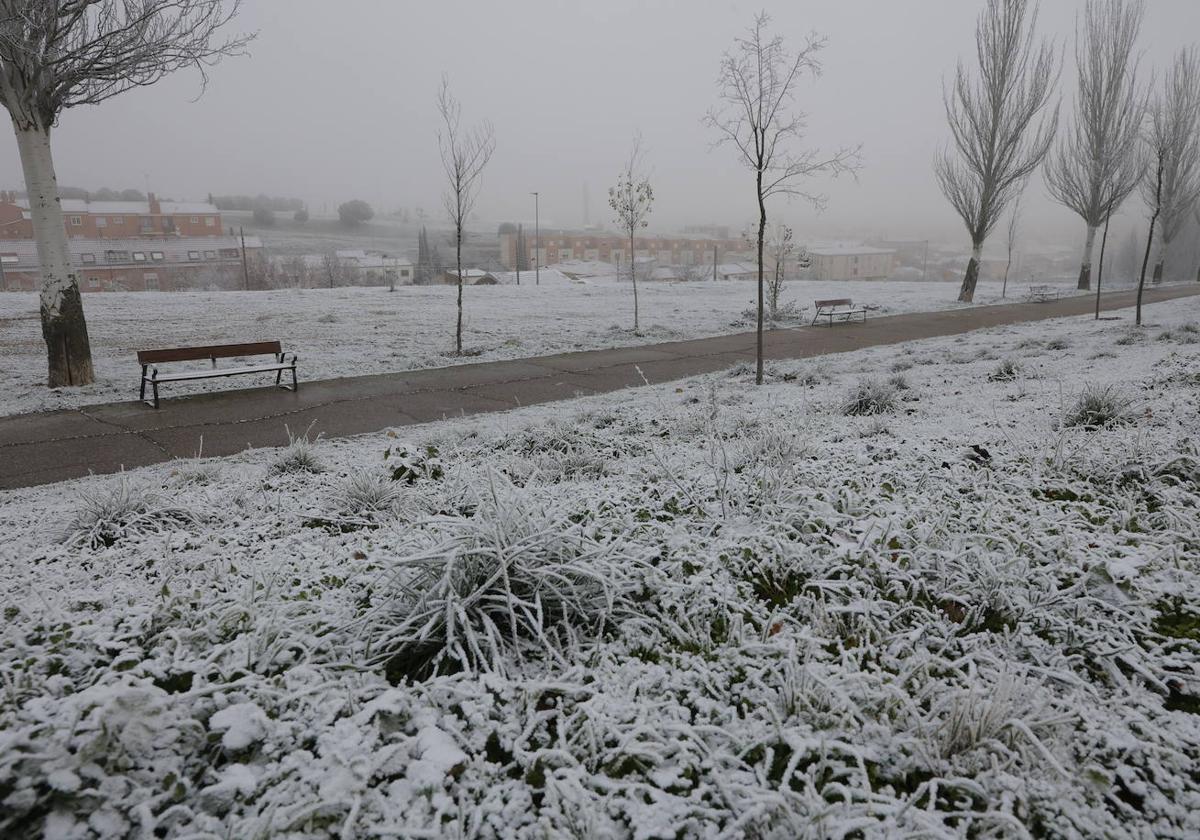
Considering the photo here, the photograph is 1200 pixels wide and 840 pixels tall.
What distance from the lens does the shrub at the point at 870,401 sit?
587cm

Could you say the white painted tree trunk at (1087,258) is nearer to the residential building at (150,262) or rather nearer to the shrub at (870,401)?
the shrub at (870,401)

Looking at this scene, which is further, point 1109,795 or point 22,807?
point 1109,795

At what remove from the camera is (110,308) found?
56.9 feet

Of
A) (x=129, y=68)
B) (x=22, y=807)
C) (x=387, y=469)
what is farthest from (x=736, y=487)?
(x=129, y=68)

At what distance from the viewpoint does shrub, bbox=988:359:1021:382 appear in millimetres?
7305

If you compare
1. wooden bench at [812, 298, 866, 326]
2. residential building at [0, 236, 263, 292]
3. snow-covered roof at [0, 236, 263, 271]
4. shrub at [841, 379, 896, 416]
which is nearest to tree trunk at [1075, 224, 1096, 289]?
wooden bench at [812, 298, 866, 326]

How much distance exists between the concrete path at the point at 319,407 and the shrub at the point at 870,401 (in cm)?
211

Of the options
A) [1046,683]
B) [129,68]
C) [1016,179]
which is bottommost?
[1046,683]

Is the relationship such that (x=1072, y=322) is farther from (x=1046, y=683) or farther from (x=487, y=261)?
(x=487, y=261)

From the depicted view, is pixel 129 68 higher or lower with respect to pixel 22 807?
higher

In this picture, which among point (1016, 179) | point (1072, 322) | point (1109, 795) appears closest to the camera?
point (1109, 795)

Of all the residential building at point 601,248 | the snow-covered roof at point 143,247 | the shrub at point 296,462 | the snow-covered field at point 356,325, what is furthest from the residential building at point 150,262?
the shrub at point 296,462

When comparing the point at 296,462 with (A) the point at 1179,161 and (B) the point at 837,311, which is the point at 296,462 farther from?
(A) the point at 1179,161

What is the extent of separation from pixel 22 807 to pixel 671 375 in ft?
29.9
